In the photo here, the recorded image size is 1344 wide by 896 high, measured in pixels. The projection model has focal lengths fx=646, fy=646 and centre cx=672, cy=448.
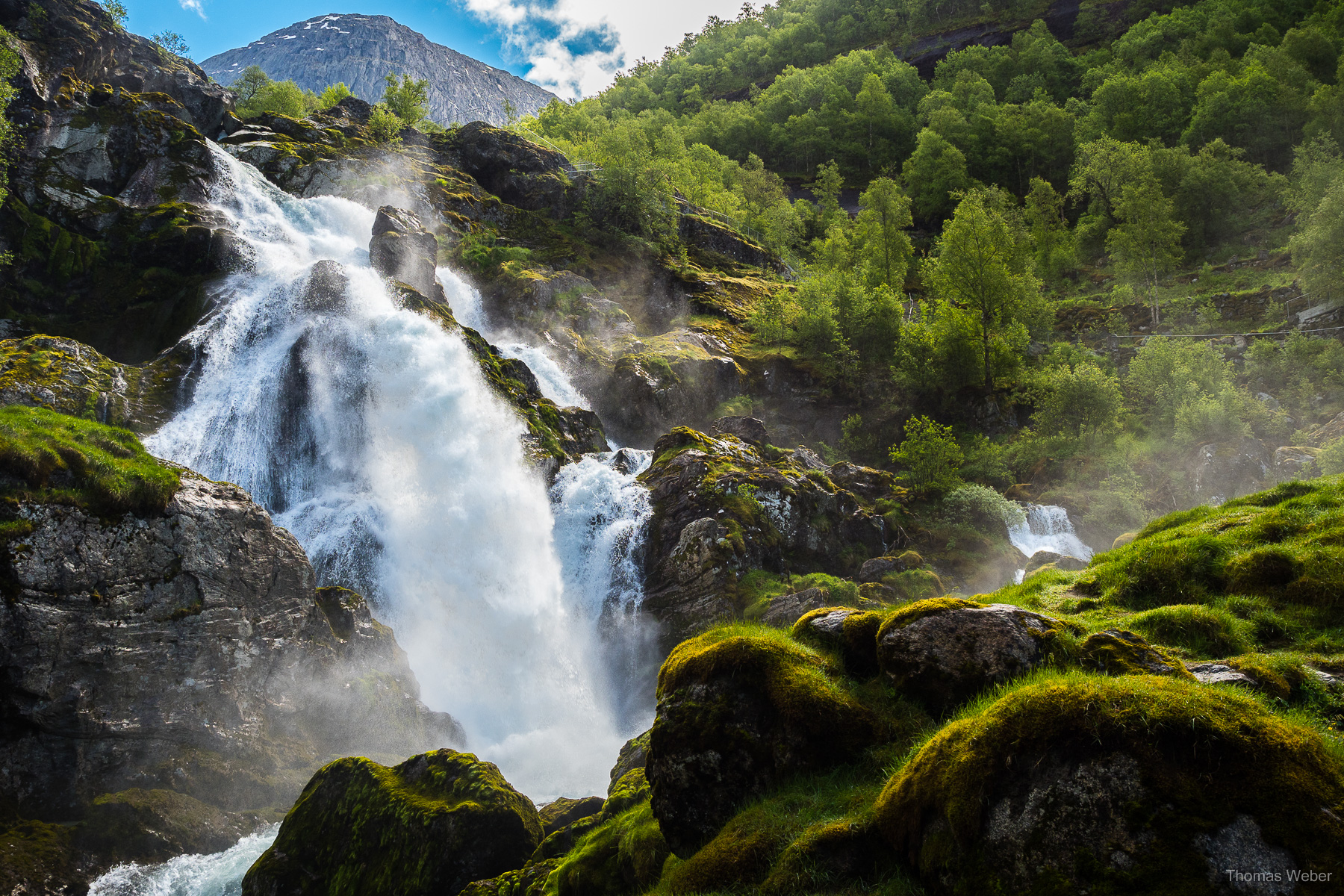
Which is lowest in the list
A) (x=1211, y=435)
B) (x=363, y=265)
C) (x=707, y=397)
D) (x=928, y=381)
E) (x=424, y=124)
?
(x=1211, y=435)

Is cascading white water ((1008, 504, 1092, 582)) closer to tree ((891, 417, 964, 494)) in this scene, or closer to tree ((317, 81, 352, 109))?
tree ((891, 417, 964, 494))

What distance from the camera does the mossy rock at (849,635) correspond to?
793cm

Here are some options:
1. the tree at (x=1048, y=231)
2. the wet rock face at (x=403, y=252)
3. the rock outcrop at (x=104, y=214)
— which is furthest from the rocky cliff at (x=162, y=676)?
the tree at (x=1048, y=231)

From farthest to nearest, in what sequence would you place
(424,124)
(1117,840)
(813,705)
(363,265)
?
1. (424,124)
2. (363,265)
3. (813,705)
4. (1117,840)

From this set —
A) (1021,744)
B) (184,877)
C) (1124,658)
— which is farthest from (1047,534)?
(184,877)

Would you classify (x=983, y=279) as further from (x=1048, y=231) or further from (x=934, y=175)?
(x=934, y=175)

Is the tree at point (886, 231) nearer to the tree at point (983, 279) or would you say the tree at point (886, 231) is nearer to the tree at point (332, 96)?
the tree at point (983, 279)

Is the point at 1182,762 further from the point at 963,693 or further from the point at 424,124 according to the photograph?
the point at 424,124

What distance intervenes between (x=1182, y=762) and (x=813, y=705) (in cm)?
371

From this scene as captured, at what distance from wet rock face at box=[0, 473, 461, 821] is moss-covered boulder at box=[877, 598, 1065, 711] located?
1603 cm

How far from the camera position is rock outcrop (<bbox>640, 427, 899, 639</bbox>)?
955 inches

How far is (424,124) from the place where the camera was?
63188mm

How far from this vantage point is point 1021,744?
4508mm

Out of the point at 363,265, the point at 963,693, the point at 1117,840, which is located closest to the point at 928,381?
the point at 363,265
